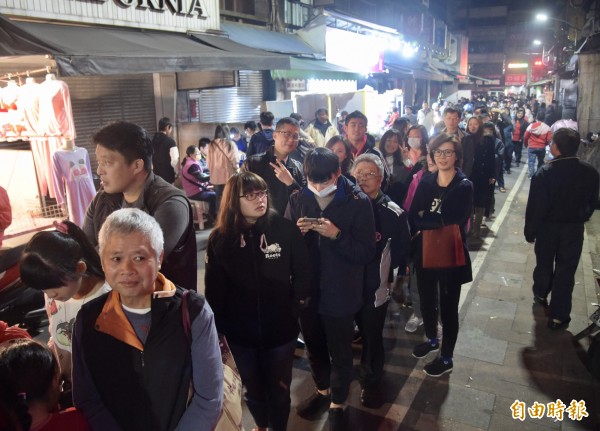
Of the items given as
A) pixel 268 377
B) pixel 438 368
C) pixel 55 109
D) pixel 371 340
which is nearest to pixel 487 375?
pixel 438 368

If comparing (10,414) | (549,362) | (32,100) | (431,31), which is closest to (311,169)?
(10,414)

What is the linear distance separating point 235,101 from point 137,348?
11820 mm

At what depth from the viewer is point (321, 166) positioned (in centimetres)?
344

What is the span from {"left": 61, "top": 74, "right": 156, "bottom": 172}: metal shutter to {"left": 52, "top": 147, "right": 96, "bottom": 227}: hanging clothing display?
6.57 ft

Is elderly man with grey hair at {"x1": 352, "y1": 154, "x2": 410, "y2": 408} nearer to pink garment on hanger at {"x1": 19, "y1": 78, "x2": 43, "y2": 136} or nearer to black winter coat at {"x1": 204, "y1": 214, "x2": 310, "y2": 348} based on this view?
black winter coat at {"x1": 204, "y1": 214, "x2": 310, "y2": 348}

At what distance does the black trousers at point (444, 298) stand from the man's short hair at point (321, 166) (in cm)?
155

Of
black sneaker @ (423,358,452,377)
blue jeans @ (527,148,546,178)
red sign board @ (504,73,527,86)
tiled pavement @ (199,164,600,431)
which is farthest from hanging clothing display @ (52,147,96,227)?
red sign board @ (504,73,527,86)

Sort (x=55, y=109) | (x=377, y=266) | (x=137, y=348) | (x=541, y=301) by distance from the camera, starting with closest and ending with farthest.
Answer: (x=137, y=348) < (x=377, y=266) < (x=541, y=301) < (x=55, y=109)

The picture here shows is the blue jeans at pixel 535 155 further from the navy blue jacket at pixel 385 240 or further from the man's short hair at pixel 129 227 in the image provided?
the man's short hair at pixel 129 227

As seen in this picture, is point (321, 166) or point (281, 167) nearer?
point (321, 166)

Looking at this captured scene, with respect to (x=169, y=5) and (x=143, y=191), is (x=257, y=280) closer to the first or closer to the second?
(x=143, y=191)

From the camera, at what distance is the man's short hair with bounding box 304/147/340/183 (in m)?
3.44

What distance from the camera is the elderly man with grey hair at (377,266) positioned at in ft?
12.6

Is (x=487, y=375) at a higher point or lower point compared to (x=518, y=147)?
lower
